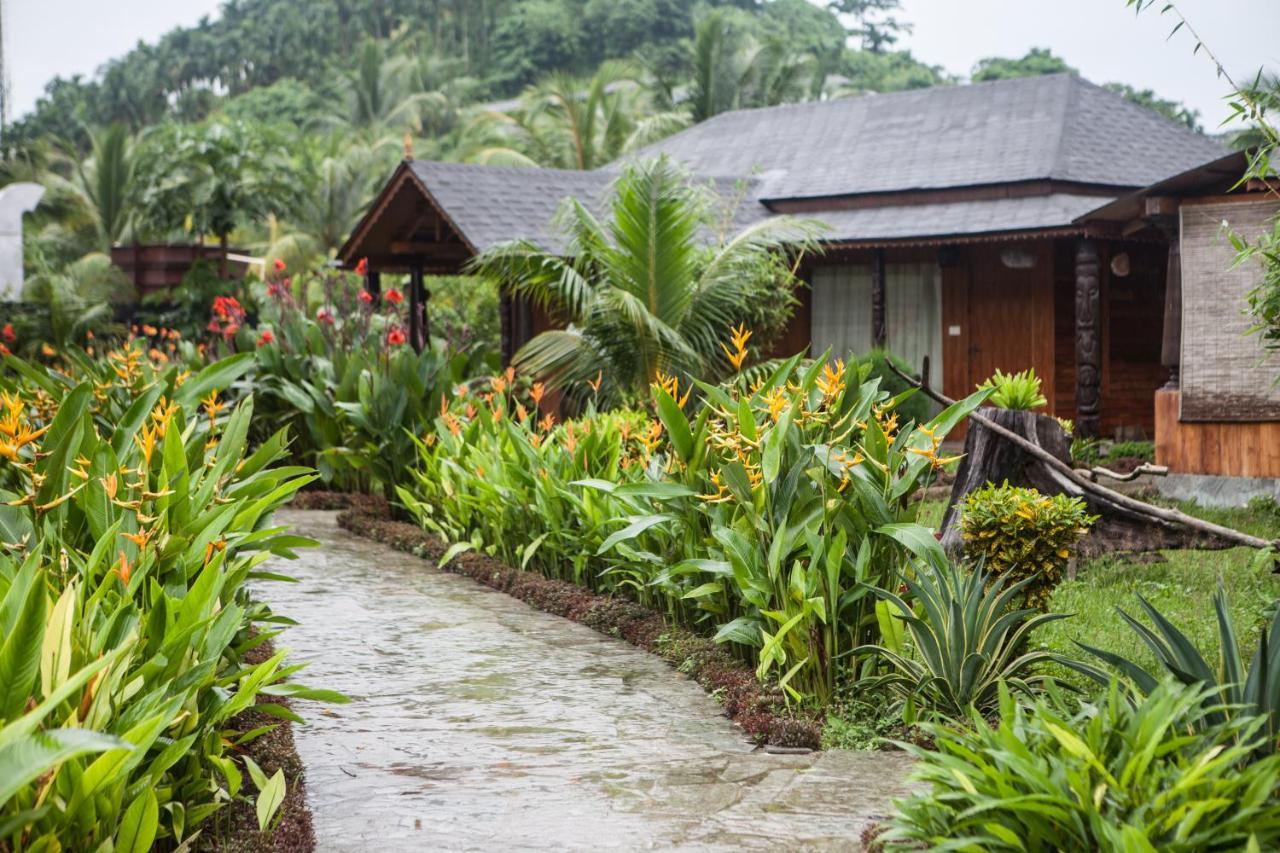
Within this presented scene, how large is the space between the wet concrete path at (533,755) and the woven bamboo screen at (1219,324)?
6.79m

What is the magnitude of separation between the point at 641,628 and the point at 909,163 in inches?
505

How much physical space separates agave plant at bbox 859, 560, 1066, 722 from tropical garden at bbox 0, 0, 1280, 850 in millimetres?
15

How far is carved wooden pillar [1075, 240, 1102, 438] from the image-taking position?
15633 millimetres

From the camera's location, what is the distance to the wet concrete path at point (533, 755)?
454 centimetres

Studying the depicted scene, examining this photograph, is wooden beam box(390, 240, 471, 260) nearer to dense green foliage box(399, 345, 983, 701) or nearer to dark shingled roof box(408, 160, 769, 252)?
dark shingled roof box(408, 160, 769, 252)

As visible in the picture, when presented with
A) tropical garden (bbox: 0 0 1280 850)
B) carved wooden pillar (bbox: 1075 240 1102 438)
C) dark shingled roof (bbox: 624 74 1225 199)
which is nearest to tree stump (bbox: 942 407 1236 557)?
tropical garden (bbox: 0 0 1280 850)

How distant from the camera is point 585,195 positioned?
60.5 ft

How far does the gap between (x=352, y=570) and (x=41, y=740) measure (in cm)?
704

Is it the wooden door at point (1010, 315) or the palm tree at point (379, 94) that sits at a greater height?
the palm tree at point (379, 94)

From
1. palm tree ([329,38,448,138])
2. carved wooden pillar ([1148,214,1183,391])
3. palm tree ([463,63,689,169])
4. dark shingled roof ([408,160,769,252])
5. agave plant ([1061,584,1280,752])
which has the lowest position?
agave plant ([1061,584,1280,752])

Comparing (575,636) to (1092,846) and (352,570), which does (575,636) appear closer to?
(352,570)

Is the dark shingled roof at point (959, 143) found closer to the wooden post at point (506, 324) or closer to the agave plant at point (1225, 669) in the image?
the wooden post at point (506, 324)

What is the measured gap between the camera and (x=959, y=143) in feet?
62.4

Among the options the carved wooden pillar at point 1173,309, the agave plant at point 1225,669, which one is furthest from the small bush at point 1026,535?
the carved wooden pillar at point 1173,309
